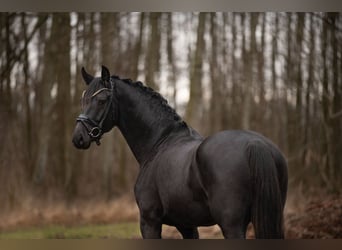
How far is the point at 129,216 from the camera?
22.5ft

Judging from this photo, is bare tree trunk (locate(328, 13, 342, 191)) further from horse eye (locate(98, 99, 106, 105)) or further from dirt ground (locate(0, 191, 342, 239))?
horse eye (locate(98, 99, 106, 105))

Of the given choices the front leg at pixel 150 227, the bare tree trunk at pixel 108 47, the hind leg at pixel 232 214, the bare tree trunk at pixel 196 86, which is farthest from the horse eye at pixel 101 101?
the bare tree trunk at pixel 108 47

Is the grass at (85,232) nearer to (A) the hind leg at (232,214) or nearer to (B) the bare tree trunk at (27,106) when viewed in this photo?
(B) the bare tree trunk at (27,106)

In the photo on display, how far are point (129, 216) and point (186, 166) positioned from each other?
11.1ft

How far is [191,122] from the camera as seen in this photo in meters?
7.21

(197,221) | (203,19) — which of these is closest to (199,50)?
(203,19)

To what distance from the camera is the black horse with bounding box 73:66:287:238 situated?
3.41 metres

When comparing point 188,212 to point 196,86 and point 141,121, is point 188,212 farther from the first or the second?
point 196,86

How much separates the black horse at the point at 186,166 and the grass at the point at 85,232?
8.34ft

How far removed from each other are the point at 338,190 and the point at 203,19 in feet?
9.17

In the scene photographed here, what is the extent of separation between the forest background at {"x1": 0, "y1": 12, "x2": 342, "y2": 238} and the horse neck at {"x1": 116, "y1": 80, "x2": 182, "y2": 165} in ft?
9.04

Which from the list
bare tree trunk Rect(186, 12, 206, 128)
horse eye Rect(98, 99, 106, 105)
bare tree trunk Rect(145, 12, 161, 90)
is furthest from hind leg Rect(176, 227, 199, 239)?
bare tree trunk Rect(145, 12, 161, 90)

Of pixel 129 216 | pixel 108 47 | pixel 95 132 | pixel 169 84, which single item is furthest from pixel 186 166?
pixel 108 47

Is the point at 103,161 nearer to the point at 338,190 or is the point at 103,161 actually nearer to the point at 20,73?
the point at 20,73
